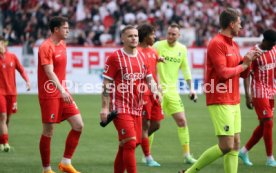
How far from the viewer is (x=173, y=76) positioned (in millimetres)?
13445

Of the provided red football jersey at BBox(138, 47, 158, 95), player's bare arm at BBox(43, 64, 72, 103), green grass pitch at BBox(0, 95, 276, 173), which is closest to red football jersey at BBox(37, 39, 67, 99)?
player's bare arm at BBox(43, 64, 72, 103)

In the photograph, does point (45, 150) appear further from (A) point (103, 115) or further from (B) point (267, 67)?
(B) point (267, 67)

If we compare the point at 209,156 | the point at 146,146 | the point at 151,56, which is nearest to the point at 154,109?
the point at 146,146

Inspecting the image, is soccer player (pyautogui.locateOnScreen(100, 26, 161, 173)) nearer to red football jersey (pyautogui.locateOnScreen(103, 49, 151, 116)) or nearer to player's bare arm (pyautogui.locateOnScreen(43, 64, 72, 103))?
red football jersey (pyautogui.locateOnScreen(103, 49, 151, 116))

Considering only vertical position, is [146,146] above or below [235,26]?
below

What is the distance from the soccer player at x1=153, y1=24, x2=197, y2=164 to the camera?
43.4ft

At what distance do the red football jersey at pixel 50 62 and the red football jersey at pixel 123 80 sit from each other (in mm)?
1427

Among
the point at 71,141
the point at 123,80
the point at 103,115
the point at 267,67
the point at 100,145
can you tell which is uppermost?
the point at 267,67

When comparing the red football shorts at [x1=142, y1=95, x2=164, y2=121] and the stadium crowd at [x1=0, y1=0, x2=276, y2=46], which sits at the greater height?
the stadium crowd at [x1=0, y1=0, x2=276, y2=46]

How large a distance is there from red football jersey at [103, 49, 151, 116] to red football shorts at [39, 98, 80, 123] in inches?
60.5

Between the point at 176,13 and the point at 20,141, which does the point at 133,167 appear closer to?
the point at 20,141

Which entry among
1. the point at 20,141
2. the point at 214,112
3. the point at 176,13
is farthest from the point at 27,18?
the point at 214,112

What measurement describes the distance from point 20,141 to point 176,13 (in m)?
19.1

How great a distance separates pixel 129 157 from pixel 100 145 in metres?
5.37
